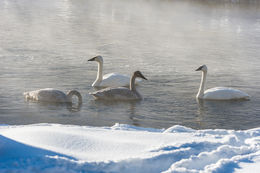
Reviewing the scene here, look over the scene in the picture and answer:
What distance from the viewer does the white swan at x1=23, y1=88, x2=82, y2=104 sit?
11.9 metres

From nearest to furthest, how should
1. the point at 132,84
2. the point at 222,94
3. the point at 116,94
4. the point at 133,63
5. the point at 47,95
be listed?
1. the point at 47,95
2. the point at 116,94
3. the point at 222,94
4. the point at 132,84
5. the point at 133,63

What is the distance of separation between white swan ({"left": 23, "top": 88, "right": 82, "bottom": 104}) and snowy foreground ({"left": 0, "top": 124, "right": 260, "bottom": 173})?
3.60 m

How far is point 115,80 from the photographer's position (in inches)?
555

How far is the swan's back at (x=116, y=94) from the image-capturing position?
12594 mm

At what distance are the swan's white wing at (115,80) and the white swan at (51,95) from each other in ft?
6.85

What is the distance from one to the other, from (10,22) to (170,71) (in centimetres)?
1411

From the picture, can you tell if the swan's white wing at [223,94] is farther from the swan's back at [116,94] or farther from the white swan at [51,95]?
the white swan at [51,95]

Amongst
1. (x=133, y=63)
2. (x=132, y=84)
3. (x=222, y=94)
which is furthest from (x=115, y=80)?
(x=133, y=63)

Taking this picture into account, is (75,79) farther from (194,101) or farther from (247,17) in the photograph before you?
(247,17)

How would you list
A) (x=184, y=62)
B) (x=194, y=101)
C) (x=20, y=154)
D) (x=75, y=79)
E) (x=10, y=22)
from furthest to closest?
(x=10, y=22), (x=184, y=62), (x=75, y=79), (x=194, y=101), (x=20, y=154)

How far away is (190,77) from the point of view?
1531 cm

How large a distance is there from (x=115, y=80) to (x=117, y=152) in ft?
22.9

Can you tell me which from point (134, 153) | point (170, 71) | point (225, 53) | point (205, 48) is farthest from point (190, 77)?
point (134, 153)

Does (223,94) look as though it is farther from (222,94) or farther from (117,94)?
(117,94)
